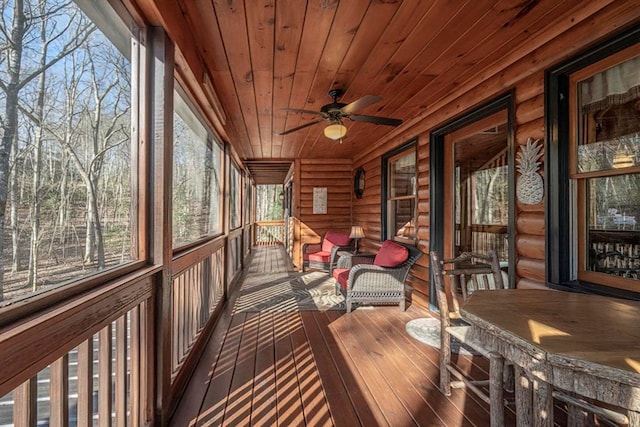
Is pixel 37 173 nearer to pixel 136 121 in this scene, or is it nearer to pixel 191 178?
pixel 136 121

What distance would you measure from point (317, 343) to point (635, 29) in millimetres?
2850

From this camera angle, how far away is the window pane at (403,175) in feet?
14.5

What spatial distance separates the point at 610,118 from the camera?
1.90 meters

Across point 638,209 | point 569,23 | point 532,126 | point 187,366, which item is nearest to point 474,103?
point 532,126

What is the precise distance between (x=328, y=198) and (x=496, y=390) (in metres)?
5.52

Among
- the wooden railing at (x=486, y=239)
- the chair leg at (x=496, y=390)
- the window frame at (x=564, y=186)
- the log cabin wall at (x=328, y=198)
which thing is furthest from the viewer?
the log cabin wall at (x=328, y=198)

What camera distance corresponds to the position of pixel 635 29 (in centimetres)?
169

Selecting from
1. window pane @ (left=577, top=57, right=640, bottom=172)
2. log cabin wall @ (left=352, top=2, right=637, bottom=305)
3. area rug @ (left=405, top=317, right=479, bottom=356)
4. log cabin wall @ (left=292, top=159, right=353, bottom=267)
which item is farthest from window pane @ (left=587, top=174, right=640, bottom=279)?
log cabin wall @ (left=292, top=159, right=353, bottom=267)

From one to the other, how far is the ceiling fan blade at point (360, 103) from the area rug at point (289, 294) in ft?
7.32

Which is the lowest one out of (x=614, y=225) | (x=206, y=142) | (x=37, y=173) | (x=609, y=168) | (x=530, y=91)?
(x=614, y=225)

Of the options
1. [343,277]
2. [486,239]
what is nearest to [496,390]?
[486,239]

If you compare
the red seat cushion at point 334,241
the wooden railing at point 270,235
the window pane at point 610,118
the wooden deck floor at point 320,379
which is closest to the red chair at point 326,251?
the red seat cushion at point 334,241

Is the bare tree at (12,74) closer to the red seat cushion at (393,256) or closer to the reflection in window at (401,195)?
the red seat cushion at (393,256)

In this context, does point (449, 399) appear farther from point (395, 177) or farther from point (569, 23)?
point (395, 177)
